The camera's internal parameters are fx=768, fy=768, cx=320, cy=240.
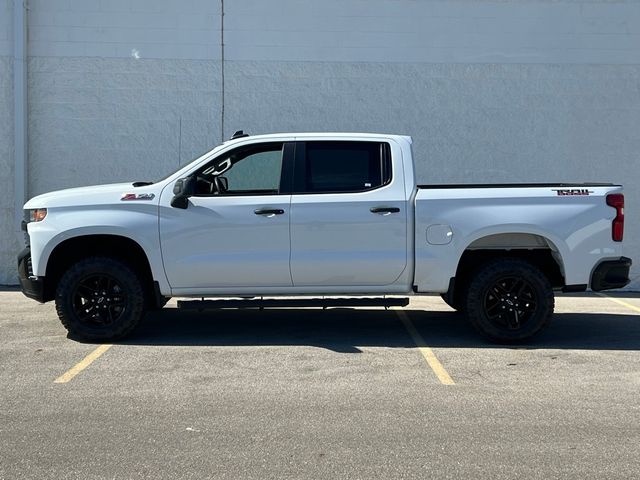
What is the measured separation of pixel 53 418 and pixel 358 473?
2.41m

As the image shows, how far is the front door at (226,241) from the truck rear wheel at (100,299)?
0.44 metres

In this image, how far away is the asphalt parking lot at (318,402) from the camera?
4.80 meters

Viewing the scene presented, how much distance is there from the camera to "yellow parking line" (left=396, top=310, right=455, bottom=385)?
22.2 ft

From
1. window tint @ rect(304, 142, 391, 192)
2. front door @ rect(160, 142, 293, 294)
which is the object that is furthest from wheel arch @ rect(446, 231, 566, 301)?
front door @ rect(160, 142, 293, 294)

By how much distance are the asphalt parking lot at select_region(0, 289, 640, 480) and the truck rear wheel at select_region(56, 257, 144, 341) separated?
21 centimetres

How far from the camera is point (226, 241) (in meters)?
7.85

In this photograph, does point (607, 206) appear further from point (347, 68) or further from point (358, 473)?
point (347, 68)

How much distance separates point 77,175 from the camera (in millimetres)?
12258

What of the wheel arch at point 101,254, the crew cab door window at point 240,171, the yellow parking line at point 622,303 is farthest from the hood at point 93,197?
the yellow parking line at point 622,303

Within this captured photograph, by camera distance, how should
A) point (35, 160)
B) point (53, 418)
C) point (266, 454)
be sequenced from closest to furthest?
point (266, 454)
point (53, 418)
point (35, 160)

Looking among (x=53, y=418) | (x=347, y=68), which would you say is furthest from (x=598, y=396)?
(x=347, y=68)

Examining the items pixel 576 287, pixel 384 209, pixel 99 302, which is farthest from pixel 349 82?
pixel 99 302

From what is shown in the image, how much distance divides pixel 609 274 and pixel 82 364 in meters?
5.32

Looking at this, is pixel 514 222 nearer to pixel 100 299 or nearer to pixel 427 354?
pixel 427 354
